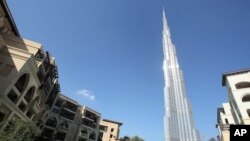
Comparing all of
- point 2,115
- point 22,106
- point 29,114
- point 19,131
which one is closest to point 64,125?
point 29,114

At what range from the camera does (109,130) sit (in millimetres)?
74812

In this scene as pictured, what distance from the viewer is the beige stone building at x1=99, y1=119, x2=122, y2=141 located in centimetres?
7325

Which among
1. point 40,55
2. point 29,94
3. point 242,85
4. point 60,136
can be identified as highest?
point 40,55

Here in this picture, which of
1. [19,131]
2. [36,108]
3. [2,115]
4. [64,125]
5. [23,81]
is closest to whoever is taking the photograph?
[19,131]

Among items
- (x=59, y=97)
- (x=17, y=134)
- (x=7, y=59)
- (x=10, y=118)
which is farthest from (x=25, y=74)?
(x=59, y=97)

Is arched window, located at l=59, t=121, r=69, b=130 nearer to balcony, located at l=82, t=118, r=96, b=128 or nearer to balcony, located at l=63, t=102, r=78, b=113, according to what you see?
balcony, located at l=63, t=102, r=78, b=113

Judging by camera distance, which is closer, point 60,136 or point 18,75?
point 18,75

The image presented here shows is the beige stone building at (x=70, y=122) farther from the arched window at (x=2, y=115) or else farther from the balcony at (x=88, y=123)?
the arched window at (x=2, y=115)

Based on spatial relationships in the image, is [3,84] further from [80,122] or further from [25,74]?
[80,122]

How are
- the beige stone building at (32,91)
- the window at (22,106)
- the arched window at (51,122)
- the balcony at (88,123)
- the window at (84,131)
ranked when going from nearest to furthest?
the beige stone building at (32,91)
the window at (22,106)
the arched window at (51,122)
the window at (84,131)
the balcony at (88,123)

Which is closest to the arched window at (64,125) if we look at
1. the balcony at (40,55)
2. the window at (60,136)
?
the window at (60,136)

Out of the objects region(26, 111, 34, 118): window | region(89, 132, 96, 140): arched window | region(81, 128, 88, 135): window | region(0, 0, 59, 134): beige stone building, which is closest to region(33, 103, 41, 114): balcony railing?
region(0, 0, 59, 134): beige stone building

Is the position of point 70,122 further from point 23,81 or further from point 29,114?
point 23,81

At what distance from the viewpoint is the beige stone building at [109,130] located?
2884 inches
